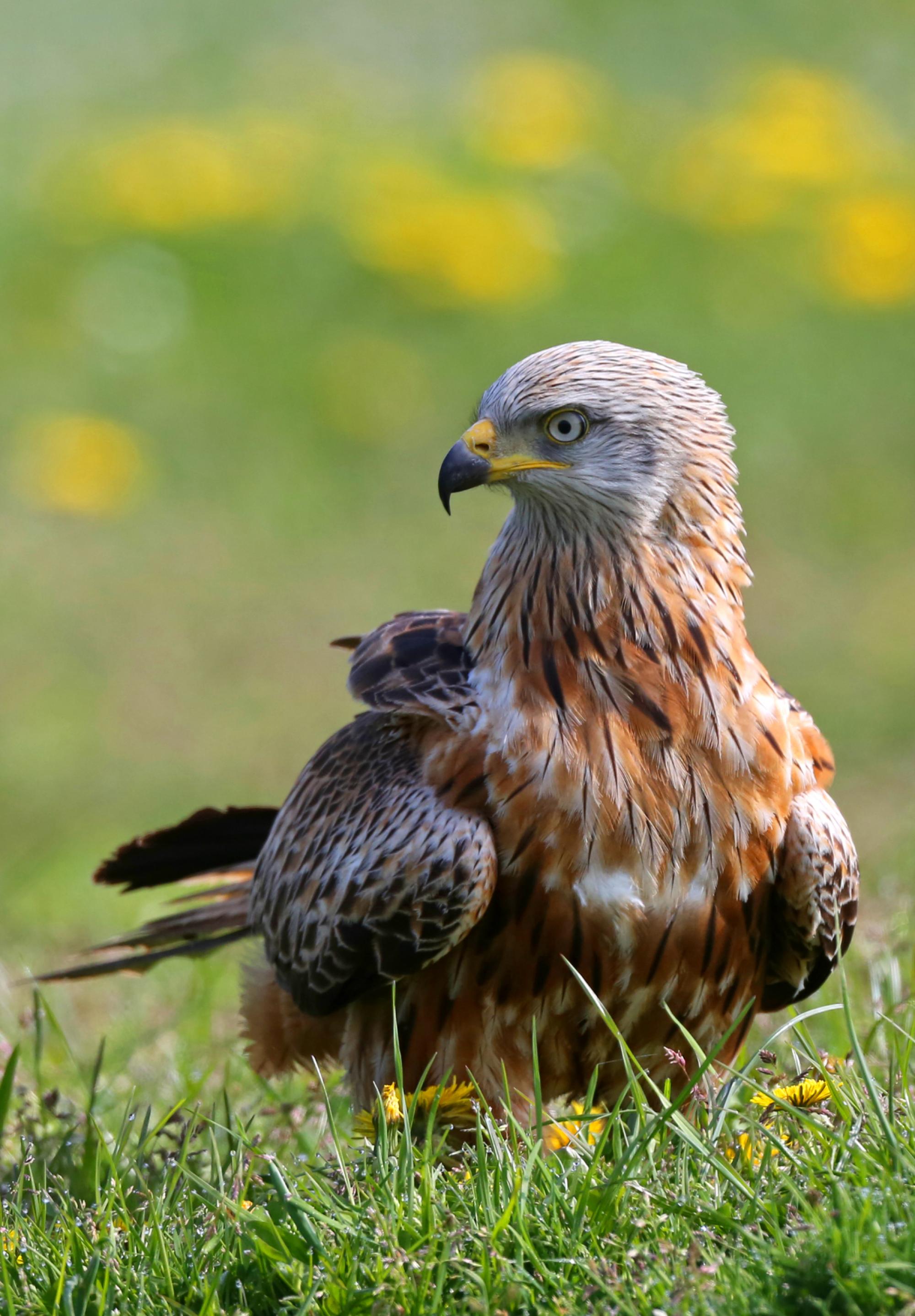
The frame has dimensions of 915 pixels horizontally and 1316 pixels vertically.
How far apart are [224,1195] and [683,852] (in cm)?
130

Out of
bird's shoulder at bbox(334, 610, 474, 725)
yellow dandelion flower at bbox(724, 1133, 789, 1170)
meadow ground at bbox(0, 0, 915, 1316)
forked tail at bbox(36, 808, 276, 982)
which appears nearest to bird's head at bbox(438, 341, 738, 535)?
bird's shoulder at bbox(334, 610, 474, 725)

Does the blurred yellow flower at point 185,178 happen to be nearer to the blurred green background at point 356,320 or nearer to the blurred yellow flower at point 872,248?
the blurred green background at point 356,320

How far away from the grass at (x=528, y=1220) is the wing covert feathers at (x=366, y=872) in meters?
0.46

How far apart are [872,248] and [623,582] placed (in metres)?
10.7

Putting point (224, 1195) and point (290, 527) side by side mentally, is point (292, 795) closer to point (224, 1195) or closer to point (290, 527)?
point (224, 1195)

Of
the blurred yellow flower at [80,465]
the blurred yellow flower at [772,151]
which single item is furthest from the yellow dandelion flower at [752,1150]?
the blurred yellow flower at [772,151]

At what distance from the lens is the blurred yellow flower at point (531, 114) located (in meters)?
14.2

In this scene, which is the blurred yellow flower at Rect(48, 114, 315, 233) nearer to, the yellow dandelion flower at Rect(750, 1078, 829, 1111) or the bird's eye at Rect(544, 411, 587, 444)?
the bird's eye at Rect(544, 411, 587, 444)

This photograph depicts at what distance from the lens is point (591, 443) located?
388 centimetres

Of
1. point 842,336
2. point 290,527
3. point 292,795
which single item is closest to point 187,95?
point 290,527

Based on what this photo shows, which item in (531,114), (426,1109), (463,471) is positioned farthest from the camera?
(531,114)

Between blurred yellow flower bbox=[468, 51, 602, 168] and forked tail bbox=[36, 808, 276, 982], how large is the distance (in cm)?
1007

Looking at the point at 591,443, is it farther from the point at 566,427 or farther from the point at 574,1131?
the point at 574,1131

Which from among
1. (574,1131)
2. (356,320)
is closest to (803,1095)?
(574,1131)
